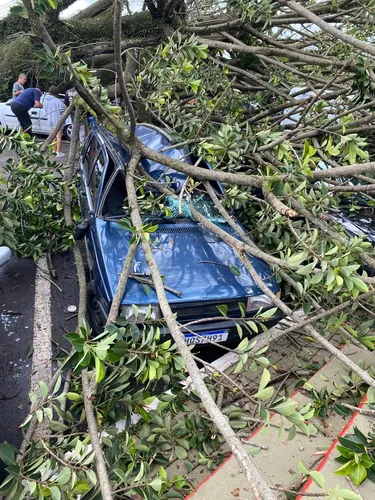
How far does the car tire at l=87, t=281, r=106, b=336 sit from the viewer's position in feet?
11.2

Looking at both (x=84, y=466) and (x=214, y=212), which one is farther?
(x=214, y=212)

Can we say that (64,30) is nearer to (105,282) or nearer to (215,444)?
(105,282)

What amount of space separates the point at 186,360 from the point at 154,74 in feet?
11.1

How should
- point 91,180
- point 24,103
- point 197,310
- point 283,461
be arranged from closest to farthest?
point 283,461, point 197,310, point 91,180, point 24,103

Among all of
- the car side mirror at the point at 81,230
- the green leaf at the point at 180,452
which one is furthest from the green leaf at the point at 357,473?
the car side mirror at the point at 81,230

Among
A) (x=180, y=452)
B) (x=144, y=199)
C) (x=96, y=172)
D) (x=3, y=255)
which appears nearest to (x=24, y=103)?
(x=96, y=172)

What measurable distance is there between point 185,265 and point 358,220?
283cm

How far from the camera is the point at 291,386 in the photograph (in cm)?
334

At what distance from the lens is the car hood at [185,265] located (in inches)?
124

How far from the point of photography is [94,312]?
11.8ft

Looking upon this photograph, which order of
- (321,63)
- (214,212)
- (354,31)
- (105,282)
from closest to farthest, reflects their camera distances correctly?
(105,282), (214,212), (321,63), (354,31)

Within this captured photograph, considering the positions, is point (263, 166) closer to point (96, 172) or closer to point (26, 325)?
point (96, 172)

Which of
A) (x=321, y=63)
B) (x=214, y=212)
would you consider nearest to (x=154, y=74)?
(x=214, y=212)

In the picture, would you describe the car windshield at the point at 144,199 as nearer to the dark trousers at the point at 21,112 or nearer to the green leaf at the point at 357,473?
the green leaf at the point at 357,473
